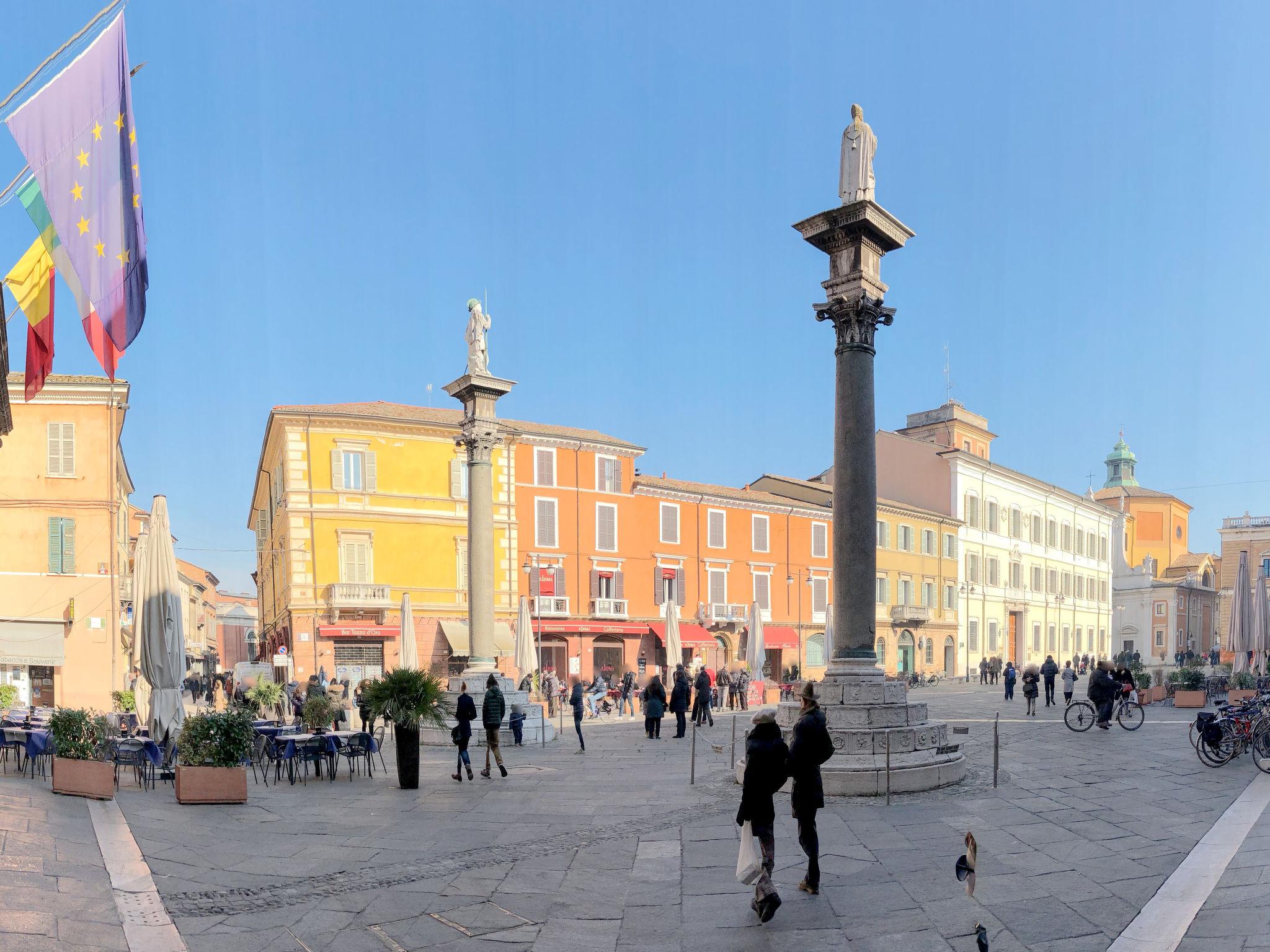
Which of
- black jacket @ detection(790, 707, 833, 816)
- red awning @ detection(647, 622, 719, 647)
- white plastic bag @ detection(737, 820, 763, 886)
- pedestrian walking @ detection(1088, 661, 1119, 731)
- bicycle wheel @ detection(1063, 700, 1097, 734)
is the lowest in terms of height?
red awning @ detection(647, 622, 719, 647)

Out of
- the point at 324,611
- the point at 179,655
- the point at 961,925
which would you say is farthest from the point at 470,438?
the point at 324,611

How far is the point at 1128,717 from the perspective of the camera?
1884cm

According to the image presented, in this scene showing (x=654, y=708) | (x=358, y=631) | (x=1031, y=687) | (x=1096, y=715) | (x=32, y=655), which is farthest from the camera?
(x=358, y=631)

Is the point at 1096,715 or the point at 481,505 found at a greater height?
A: the point at 481,505

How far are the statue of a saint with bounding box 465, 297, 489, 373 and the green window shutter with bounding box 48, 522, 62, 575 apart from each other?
17.1 meters

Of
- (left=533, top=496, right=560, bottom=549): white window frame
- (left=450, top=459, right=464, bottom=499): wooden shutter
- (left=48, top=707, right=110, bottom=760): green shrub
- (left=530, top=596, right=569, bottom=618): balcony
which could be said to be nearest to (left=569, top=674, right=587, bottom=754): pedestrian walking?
(left=48, top=707, right=110, bottom=760): green shrub

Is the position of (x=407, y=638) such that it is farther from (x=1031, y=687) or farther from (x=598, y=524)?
(x=1031, y=687)

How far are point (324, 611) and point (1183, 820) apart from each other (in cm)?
3011

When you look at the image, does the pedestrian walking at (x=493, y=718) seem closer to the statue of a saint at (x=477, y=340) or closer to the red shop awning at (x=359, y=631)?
the statue of a saint at (x=477, y=340)

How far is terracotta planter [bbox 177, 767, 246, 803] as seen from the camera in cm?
1072

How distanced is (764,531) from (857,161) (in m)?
34.4

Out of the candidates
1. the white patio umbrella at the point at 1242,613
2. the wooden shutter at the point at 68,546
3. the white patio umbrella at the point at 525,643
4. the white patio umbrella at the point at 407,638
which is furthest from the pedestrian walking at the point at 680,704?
the wooden shutter at the point at 68,546

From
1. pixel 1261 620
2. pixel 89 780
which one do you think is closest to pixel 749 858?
pixel 89 780

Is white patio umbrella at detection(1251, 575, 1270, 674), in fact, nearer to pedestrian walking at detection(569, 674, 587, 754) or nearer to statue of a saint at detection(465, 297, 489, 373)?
pedestrian walking at detection(569, 674, 587, 754)
